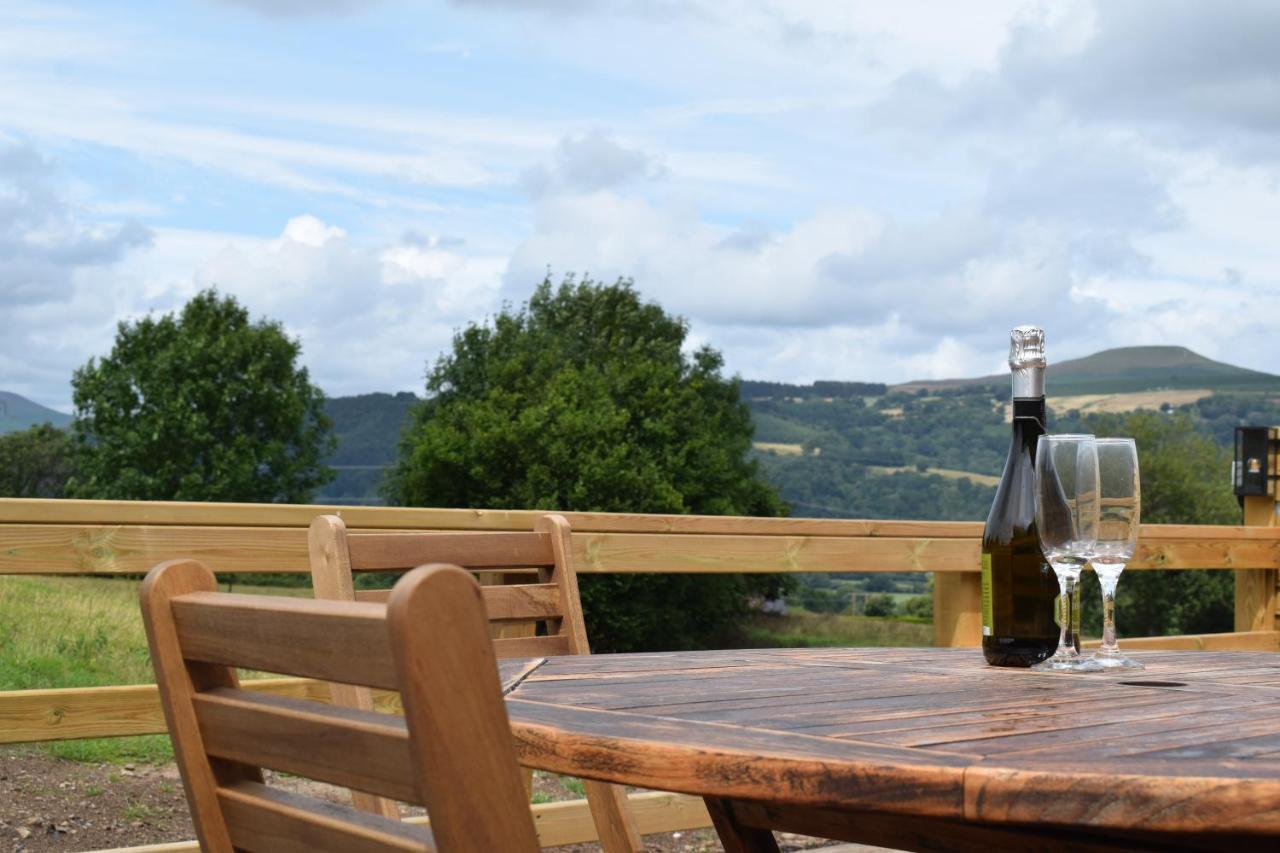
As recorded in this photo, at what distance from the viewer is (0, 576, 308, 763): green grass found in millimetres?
7445

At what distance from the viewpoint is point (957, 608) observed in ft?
12.2

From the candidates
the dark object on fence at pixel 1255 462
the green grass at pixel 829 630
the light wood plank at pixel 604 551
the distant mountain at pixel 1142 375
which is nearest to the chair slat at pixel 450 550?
the light wood plank at pixel 604 551

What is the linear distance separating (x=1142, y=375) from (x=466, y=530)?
54314 mm

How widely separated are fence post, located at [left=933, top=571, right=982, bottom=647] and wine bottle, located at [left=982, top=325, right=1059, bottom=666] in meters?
2.15

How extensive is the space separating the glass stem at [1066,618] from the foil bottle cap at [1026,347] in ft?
0.81

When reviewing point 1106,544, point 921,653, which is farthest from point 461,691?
point 921,653

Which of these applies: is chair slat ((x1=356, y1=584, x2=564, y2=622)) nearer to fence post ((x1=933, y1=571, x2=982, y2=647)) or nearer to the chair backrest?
the chair backrest

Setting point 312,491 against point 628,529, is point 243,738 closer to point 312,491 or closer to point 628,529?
point 628,529

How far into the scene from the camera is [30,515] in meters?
2.59

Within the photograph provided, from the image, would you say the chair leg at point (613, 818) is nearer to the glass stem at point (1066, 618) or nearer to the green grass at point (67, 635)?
the glass stem at point (1066, 618)

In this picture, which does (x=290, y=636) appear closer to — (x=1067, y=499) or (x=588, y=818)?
(x=1067, y=499)

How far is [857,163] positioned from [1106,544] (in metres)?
84.3

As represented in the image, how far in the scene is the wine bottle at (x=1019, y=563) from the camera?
1.55 m

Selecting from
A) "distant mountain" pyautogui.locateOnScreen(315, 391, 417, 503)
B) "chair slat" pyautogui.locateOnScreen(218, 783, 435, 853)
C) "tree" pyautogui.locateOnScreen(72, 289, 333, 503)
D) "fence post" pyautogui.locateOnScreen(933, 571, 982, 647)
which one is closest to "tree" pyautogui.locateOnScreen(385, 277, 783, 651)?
"tree" pyautogui.locateOnScreen(72, 289, 333, 503)
